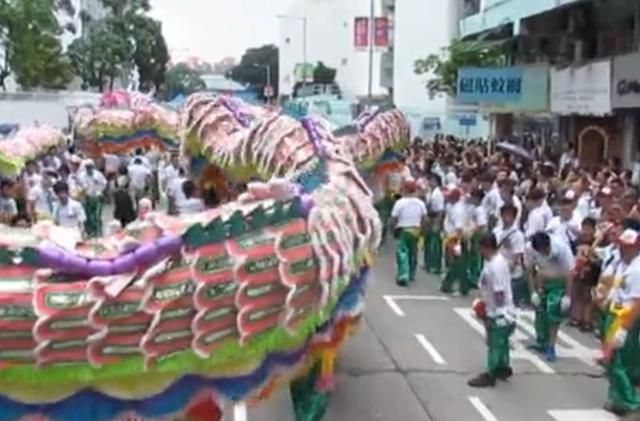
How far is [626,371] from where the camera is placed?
9.14 meters

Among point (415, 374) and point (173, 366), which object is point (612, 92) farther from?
point (173, 366)

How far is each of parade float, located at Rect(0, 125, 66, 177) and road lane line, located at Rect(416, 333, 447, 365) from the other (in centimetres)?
862

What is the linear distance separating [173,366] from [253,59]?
127 metres

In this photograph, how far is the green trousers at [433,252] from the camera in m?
16.6

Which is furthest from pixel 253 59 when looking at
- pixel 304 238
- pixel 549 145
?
pixel 304 238

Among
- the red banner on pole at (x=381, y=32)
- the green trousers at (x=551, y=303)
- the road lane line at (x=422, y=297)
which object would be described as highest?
the red banner on pole at (x=381, y=32)

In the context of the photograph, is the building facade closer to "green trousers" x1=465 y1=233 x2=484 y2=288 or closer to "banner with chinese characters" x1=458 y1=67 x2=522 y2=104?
"banner with chinese characters" x1=458 y1=67 x2=522 y2=104

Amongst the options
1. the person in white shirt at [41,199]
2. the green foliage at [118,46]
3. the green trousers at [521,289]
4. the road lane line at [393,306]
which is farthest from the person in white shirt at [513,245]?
the green foliage at [118,46]

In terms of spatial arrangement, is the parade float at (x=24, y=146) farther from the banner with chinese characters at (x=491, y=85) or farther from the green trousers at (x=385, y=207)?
the banner with chinese characters at (x=491, y=85)

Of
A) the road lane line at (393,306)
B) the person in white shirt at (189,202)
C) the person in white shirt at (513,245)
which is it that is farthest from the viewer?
the person in white shirt at (189,202)

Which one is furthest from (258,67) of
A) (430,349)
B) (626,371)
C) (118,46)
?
(626,371)

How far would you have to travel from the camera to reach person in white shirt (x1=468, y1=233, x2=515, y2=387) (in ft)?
32.6

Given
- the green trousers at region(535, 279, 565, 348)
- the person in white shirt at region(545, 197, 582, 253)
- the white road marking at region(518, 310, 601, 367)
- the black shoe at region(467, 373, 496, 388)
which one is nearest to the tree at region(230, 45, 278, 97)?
the person in white shirt at region(545, 197, 582, 253)

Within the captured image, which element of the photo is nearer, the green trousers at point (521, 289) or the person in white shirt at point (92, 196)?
the green trousers at point (521, 289)
